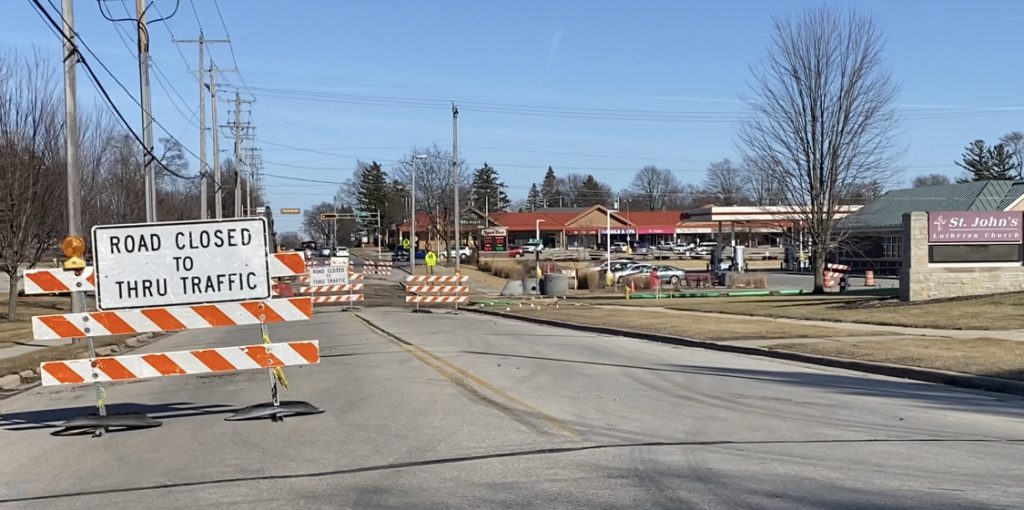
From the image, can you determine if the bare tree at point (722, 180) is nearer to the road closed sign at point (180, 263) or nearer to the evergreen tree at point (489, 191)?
the evergreen tree at point (489, 191)

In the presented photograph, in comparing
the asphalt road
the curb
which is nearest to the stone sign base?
the curb

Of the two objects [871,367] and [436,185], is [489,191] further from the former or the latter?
[871,367]

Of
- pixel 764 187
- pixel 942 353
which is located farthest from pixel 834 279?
pixel 942 353

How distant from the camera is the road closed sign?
9.96 metres

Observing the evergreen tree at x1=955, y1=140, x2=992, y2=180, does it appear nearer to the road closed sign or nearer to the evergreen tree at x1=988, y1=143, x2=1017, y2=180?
the evergreen tree at x1=988, y1=143, x2=1017, y2=180

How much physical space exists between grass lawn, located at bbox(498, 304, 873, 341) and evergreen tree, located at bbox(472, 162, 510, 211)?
5468 inches

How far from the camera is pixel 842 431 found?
9266mm

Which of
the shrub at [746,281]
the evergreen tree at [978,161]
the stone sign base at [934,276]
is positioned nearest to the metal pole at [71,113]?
the stone sign base at [934,276]

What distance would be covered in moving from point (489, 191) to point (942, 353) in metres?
162

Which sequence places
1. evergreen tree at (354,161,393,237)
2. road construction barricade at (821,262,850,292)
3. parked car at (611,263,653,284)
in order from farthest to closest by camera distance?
evergreen tree at (354,161,393,237) → parked car at (611,263,653,284) → road construction barricade at (821,262,850,292)

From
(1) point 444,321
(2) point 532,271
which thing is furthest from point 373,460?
(2) point 532,271

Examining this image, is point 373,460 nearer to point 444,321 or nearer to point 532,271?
point 444,321

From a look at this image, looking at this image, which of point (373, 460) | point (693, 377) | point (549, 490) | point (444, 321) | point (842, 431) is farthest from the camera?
point (444, 321)

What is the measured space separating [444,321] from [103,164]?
23.0m
